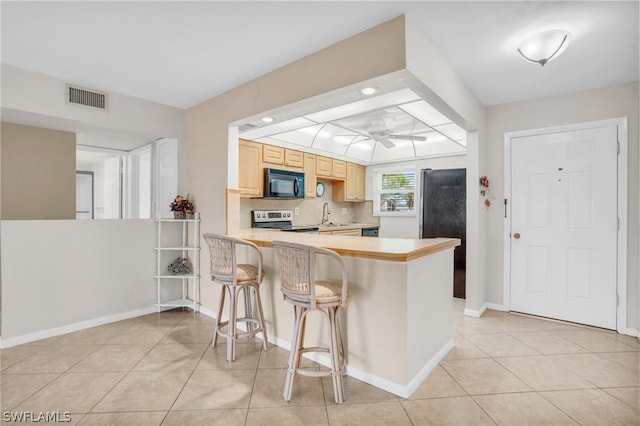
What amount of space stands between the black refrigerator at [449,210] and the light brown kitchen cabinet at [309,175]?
5.80 ft

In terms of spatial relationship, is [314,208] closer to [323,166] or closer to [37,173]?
[323,166]

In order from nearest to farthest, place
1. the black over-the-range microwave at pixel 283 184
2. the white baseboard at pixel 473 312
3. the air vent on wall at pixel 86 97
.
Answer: the air vent on wall at pixel 86 97 → the white baseboard at pixel 473 312 → the black over-the-range microwave at pixel 283 184

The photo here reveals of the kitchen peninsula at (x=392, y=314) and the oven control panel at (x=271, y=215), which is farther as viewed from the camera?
the oven control panel at (x=271, y=215)

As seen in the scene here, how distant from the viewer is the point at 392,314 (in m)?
2.07

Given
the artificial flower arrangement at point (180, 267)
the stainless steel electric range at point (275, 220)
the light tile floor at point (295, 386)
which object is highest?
the stainless steel electric range at point (275, 220)

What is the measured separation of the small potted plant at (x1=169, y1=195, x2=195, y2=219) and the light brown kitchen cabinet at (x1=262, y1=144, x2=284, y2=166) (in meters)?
1.32

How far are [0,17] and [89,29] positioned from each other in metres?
0.48

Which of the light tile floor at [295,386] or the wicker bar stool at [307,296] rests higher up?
the wicker bar stool at [307,296]

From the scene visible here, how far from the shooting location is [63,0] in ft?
6.24

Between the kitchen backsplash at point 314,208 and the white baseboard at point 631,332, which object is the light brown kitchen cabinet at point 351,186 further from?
the white baseboard at point 631,332

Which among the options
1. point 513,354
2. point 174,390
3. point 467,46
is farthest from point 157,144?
point 513,354

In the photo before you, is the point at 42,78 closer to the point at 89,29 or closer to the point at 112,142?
the point at 89,29

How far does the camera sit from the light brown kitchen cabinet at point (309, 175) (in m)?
5.26

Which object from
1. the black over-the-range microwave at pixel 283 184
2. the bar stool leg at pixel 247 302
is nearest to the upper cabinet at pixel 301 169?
the black over-the-range microwave at pixel 283 184
